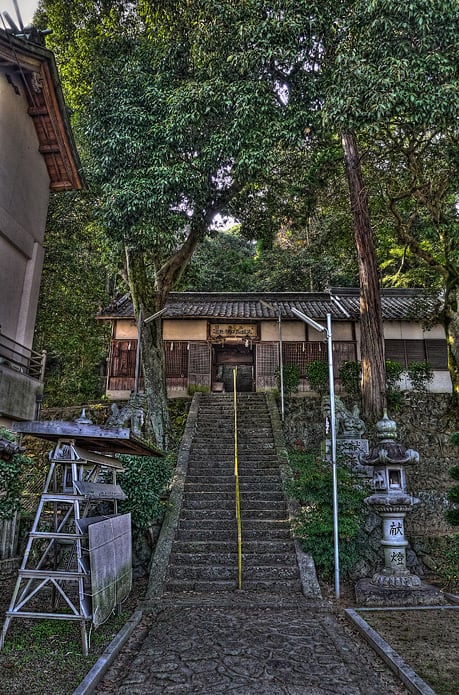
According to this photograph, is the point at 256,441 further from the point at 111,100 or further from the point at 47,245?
the point at 111,100

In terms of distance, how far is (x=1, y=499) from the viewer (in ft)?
21.9

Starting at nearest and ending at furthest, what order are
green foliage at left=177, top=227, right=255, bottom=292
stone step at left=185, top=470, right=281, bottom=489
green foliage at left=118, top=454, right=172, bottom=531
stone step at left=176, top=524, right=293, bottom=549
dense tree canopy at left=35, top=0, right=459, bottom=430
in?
1. green foliage at left=118, top=454, right=172, bottom=531
2. stone step at left=176, top=524, right=293, bottom=549
3. dense tree canopy at left=35, top=0, right=459, bottom=430
4. stone step at left=185, top=470, right=281, bottom=489
5. green foliage at left=177, top=227, right=255, bottom=292

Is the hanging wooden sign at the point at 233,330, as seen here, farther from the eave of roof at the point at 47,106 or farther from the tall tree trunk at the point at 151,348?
the eave of roof at the point at 47,106

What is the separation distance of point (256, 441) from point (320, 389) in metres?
5.50

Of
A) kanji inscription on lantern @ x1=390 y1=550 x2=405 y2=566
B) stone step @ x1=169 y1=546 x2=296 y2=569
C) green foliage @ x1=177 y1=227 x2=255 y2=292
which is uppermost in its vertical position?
green foliage @ x1=177 y1=227 x2=255 y2=292


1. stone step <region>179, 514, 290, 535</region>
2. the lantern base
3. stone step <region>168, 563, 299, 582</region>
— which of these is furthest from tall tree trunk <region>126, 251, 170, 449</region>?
the lantern base

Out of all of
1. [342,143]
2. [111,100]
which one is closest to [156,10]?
[111,100]

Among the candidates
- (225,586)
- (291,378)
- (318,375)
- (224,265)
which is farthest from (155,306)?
(224,265)

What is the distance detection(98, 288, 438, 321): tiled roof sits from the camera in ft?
65.5

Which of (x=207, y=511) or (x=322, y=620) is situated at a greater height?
(x=207, y=511)

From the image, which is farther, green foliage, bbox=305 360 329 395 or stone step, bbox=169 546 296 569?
green foliage, bbox=305 360 329 395

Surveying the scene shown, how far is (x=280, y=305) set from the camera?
22500mm

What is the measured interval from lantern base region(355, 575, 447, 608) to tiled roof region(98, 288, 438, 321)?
12083mm

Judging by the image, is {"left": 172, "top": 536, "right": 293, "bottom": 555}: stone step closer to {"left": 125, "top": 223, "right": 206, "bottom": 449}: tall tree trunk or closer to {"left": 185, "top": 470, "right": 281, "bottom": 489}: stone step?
{"left": 185, "top": 470, "right": 281, "bottom": 489}: stone step
